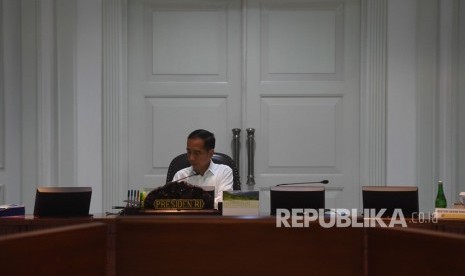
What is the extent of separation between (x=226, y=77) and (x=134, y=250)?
2.55 meters

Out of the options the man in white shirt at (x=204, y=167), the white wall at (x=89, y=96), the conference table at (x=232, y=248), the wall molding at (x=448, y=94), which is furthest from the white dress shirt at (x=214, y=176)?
the wall molding at (x=448, y=94)

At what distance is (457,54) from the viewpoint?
13.3 feet

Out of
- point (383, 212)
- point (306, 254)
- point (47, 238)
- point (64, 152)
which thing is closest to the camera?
point (47, 238)

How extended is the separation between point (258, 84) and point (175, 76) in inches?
25.9

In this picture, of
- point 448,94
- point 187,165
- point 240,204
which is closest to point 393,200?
point 240,204

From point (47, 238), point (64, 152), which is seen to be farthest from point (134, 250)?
point (64, 152)

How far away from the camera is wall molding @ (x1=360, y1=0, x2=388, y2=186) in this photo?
4.13 metres

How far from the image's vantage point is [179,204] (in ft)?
7.61

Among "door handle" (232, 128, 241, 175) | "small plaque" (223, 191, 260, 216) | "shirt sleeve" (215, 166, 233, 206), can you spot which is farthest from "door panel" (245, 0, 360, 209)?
"small plaque" (223, 191, 260, 216)

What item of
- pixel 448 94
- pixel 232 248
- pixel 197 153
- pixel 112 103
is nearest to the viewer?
pixel 232 248

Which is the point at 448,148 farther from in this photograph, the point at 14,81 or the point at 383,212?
the point at 14,81

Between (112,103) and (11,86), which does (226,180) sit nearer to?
(112,103)

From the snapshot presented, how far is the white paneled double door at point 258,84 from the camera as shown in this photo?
4.20 m

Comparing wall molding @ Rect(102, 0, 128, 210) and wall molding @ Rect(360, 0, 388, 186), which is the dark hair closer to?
wall molding @ Rect(102, 0, 128, 210)
